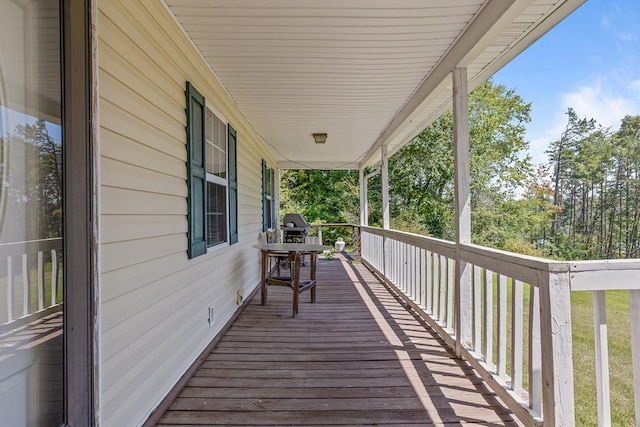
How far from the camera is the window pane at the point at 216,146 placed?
10.6 ft

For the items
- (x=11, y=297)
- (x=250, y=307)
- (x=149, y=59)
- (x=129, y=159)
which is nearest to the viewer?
(x=11, y=297)

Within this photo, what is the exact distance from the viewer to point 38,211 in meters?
1.17

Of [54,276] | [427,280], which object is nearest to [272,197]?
[427,280]

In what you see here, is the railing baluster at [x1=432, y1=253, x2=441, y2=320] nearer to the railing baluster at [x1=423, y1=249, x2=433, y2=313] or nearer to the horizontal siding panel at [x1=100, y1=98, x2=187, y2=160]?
the railing baluster at [x1=423, y1=249, x2=433, y2=313]

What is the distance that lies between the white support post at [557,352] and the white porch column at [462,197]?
1104 millimetres

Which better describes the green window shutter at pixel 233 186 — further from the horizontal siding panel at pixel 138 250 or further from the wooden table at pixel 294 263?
the horizontal siding panel at pixel 138 250

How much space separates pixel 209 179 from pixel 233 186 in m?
0.93

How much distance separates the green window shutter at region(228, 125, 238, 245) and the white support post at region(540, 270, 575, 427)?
313cm

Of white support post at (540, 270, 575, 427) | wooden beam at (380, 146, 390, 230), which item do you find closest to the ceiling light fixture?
wooden beam at (380, 146, 390, 230)

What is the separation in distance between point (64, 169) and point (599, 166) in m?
16.4

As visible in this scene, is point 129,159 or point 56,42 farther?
point 129,159

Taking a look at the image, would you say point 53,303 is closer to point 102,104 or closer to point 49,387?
point 49,387

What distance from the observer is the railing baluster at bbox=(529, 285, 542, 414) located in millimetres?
1782

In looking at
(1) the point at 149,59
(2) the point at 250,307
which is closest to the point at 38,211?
(1) the point at 149,59
